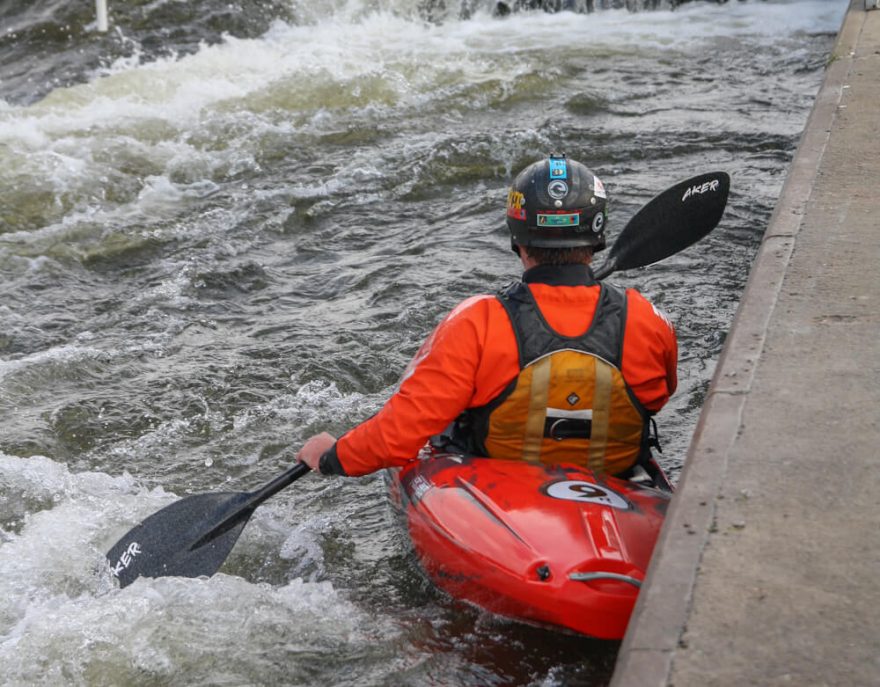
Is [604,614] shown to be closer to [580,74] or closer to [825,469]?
[825,469]

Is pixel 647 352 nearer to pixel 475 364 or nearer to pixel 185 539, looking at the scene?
pixel 475 364

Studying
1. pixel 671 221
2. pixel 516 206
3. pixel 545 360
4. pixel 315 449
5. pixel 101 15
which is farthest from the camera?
pixel 101 15

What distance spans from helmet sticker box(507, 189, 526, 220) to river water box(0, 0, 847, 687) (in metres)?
1.13

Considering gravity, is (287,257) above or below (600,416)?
below

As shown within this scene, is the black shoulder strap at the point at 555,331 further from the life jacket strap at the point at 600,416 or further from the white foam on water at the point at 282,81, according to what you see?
the white foam on water at the point at 282,81

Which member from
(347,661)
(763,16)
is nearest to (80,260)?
(347,661)

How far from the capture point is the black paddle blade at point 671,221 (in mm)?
4746

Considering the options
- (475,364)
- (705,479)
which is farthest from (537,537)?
(475,364)

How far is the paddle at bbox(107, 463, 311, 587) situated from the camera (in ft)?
13.0

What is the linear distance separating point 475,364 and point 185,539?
3.79ft

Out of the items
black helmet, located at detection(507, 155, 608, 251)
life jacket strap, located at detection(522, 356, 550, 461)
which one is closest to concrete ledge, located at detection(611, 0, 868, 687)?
life jacket strap, located at detection(522, 356, 550, 461)

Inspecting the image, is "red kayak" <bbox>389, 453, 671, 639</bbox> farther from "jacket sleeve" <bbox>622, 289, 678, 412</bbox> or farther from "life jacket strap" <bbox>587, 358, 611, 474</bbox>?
"jacket sleeve" <bbox>622, 289, 678, 412</bbox>

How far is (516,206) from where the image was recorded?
3.69 meters

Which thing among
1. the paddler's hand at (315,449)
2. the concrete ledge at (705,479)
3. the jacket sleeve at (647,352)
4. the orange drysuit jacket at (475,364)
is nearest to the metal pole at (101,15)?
the concrete ledge at (705,479)
